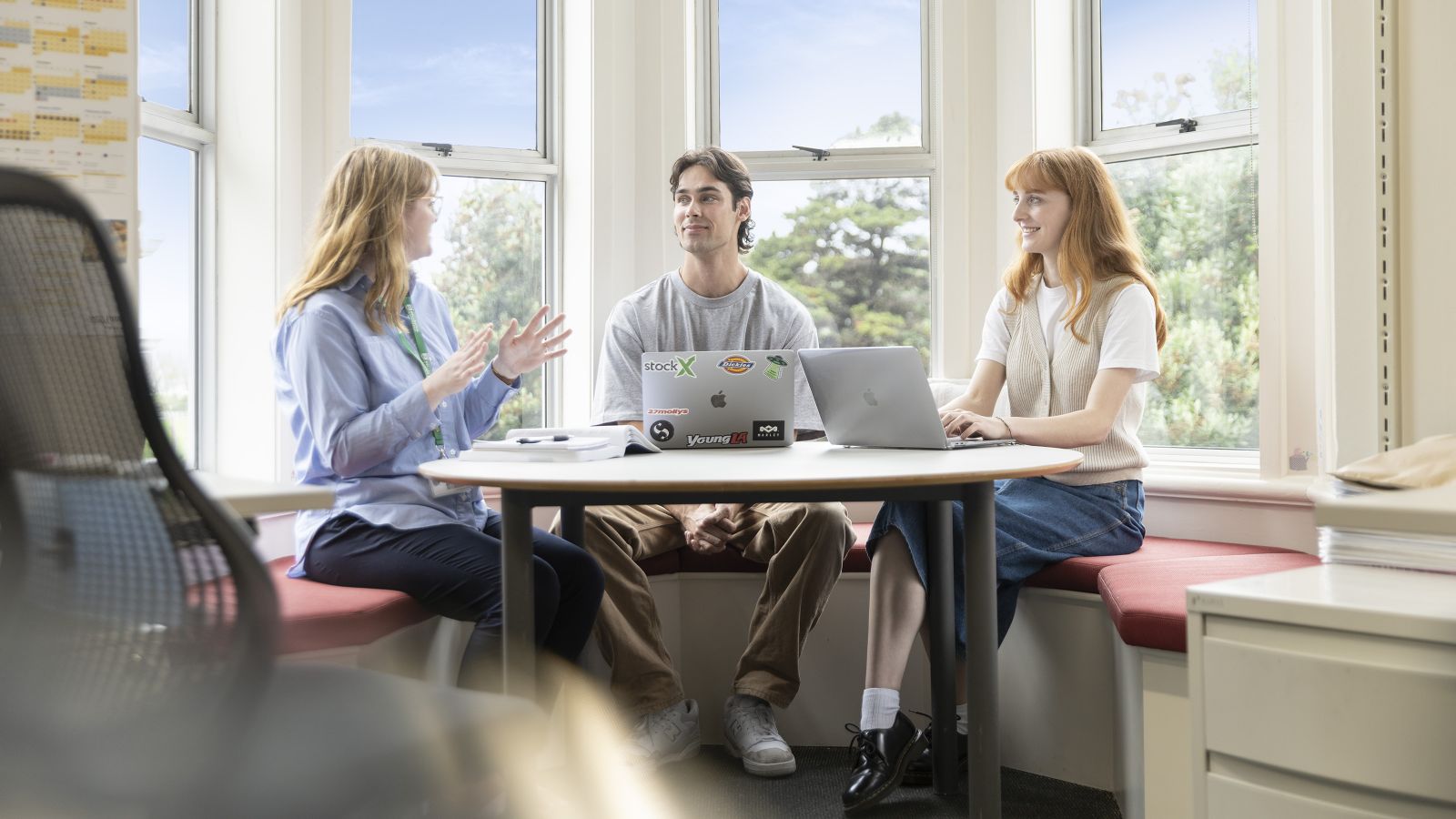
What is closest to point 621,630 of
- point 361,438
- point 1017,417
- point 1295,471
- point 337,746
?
point 361,438

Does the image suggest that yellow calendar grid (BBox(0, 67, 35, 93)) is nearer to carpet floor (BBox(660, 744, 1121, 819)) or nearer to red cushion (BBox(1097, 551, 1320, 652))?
carpet floor (BBox(660, 744, 1121, 819))

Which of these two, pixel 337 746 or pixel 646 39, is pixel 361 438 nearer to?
pixel 337 746

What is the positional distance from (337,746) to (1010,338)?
2.04m

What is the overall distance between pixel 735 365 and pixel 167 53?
5.97 feet

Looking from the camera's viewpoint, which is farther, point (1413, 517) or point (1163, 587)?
point (1163, 587)

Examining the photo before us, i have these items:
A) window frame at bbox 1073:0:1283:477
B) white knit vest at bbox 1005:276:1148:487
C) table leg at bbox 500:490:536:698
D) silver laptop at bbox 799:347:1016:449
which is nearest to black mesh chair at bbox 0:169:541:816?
table leg at bbox 500:490:536:698

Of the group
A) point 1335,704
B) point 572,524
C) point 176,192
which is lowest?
point 1335,704

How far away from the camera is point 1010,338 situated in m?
2.58

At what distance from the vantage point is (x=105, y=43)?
2.10 m

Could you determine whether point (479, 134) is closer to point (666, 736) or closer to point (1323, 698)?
point (666, 736)

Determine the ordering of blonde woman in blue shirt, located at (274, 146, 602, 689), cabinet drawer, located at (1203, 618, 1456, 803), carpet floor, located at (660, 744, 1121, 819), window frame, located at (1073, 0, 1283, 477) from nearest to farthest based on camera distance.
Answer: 1. cabinet drawer, located at (1203, 618, 1456, 803)
2. blonde woman in blue shirt, located at (274, 146, 602, 689)
3. carpet floor, located at (660, 744, 1121, 819)
4. window frame, located at (1073, 0, 1283, 477)

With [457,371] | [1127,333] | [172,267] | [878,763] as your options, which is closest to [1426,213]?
[1127,333]

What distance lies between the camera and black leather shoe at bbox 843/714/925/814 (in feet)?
6.78

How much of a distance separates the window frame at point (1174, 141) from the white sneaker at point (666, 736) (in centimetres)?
149
